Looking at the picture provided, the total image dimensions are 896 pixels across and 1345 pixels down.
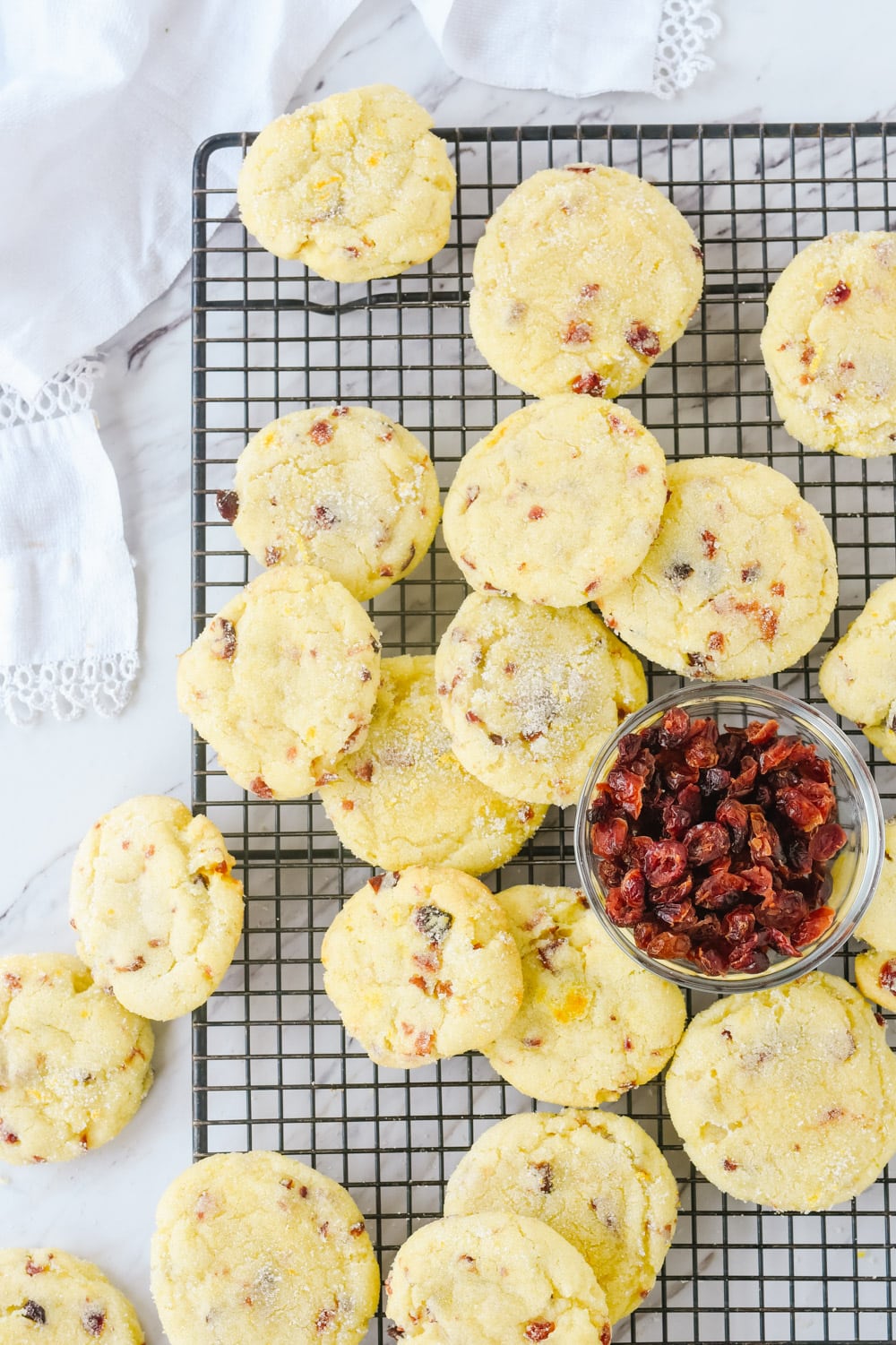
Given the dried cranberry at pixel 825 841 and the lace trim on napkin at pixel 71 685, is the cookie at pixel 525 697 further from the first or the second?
the lace trim on napkin at pixel 71 685

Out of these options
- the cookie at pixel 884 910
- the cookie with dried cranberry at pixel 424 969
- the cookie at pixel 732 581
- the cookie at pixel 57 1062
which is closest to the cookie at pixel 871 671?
the cookie at pixel 732 581

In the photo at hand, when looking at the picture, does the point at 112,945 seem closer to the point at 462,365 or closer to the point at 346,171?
the point at 462,365

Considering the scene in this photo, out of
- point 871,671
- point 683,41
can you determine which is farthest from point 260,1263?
point 683,41

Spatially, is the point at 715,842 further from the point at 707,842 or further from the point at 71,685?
the point at 71,685

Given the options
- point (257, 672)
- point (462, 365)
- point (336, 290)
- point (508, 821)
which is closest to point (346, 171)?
point (336, 290)

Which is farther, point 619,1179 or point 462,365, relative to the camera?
point 462,365
